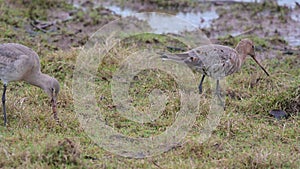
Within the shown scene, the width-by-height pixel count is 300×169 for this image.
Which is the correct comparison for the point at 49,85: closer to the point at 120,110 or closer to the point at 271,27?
the point at 120,110

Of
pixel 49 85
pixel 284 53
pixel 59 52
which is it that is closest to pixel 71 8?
pixel 59 52

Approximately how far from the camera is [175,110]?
24.7 feet

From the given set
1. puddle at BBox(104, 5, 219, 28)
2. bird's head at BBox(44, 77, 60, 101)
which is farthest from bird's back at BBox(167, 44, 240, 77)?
puddle at BBox(104, 5, 219, 28)

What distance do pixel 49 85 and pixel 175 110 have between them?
59.2 inches

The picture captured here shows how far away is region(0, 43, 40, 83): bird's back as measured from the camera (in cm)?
686

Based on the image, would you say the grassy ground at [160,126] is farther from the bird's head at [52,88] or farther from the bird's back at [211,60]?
the bird's back at [211,60]

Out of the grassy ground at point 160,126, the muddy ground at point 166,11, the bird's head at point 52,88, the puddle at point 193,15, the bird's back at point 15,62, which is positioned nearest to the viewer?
the grassy ground at point 160,126

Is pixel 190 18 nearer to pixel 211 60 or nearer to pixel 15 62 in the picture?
pixel 211 60

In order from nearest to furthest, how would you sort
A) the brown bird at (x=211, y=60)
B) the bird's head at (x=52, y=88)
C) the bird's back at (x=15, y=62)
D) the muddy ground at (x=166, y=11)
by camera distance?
the bird's back at (x=15, y=62), the bird's head at (x=52, y=88), the brown bird at (x=211, y=60), the muddy ground at (x=166, y=11)

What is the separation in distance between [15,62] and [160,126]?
174 cm

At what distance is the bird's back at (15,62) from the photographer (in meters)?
6.86

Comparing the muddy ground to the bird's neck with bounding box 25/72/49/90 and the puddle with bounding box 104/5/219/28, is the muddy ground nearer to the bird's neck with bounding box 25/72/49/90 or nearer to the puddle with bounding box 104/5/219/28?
the puddle with bounding box 104/5/219/28

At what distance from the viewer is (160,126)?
7176 mm

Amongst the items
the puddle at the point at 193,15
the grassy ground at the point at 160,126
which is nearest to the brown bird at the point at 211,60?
the grassy ground at the point at 160,126
